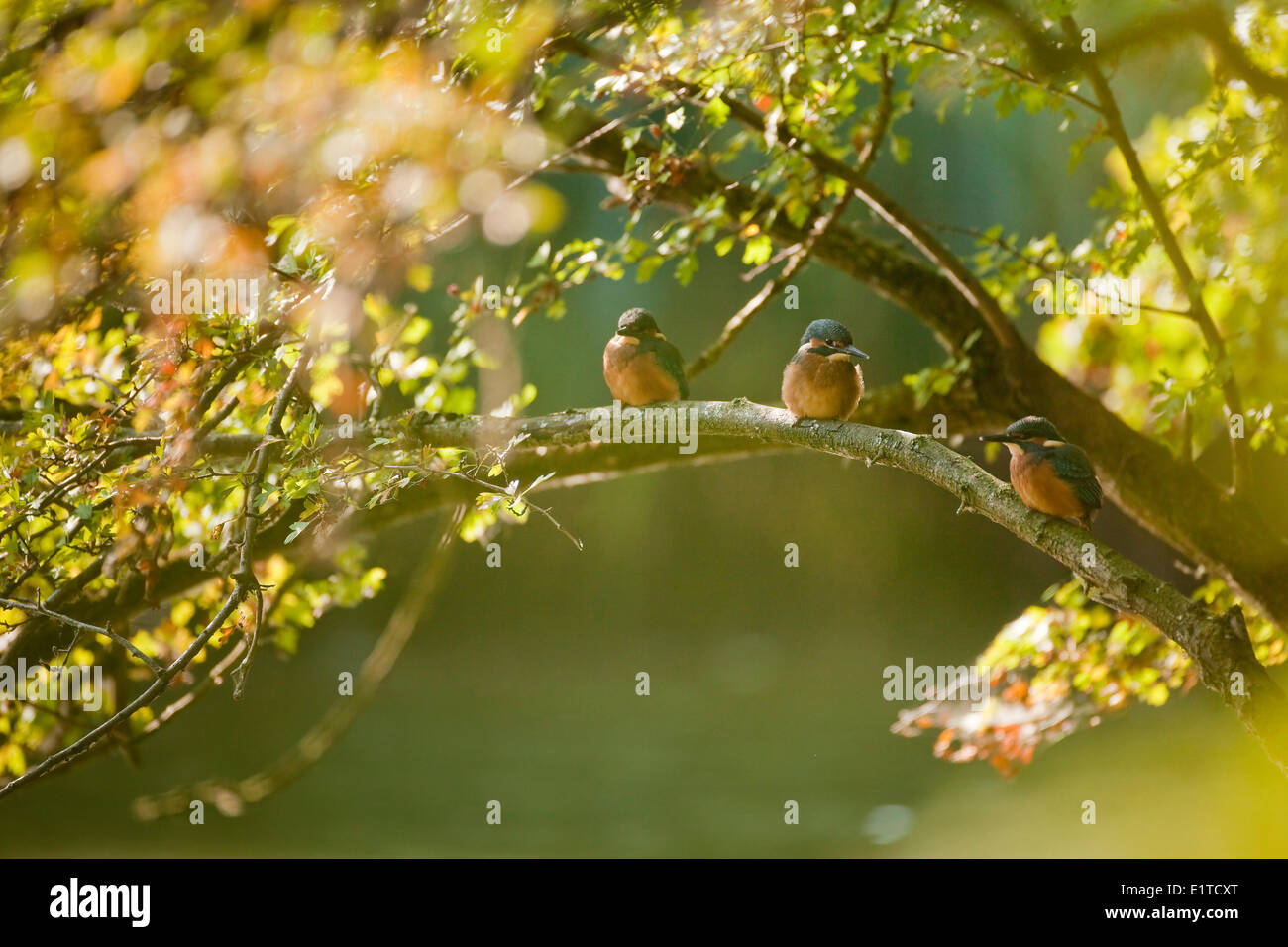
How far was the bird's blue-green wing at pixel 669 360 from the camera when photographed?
359 cm

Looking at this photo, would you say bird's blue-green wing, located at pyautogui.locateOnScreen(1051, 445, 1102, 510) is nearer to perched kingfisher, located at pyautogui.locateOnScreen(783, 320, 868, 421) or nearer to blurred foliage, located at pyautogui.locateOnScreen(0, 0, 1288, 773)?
blurred foliage, located at pyautogui.locateOnScreen(0, 0, 1288, 773)

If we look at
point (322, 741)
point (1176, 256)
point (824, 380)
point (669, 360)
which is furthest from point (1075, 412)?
point (322, 741)

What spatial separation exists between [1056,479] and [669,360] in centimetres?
143

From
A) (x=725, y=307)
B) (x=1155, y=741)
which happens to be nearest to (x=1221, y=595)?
(x=1155, y=741)

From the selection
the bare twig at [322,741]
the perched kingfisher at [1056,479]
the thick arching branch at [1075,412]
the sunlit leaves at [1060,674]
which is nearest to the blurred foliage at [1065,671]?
the sunlit leaves at [1060,674]

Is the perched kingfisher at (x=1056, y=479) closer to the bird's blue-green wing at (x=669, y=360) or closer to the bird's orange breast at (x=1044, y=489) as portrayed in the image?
the bird's orange breast at (x=1044, y=489)

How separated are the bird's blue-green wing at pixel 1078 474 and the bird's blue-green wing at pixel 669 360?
52.5 inches

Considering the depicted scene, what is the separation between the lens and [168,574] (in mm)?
3398

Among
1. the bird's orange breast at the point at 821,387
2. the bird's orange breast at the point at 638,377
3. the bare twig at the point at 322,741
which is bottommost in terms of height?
the bare twig at the point at 322,741

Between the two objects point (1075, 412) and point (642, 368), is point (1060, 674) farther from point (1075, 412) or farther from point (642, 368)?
point (642, 368)

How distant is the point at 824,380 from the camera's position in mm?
2959

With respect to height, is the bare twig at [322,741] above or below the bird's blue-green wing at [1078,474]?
below

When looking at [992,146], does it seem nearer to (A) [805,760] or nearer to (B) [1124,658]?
(A) [805,760]

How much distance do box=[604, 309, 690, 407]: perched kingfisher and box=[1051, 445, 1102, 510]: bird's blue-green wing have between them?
1318mm
